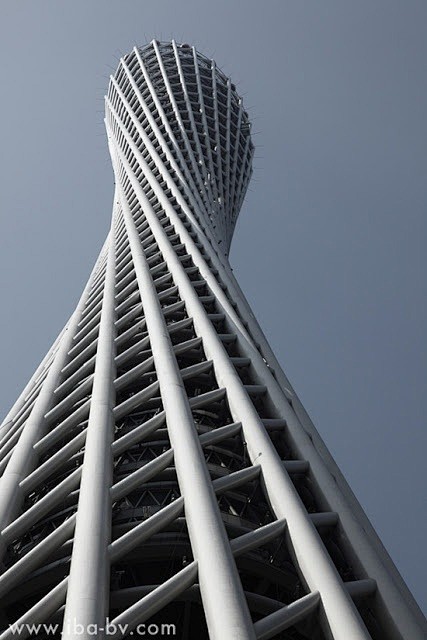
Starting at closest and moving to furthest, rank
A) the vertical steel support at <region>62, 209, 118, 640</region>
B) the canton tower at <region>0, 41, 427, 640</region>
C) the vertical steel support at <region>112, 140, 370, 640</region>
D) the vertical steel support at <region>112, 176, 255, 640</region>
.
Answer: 1. the vertical steel support at <region>112, 176, 255, 640</region>
2. the vertical steel support at <region>62, 209, 118, 640</region>
3. the vertical steel support at <region>112, 140, 370, 640</region>
4. the canton tower at <region>0, 41, 427, 640</region>

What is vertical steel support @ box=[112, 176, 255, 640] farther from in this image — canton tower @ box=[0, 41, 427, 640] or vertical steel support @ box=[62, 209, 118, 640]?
vertical steel support @ box=[62, 209, 118, 640]

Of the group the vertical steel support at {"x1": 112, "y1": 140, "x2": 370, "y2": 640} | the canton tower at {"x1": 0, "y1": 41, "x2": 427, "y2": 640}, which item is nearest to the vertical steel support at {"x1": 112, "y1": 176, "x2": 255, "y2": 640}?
the canton tower at {"x1": 0, "y1": 41, "x2": 427, "y2": 640}

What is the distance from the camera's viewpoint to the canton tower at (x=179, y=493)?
35.1 feet

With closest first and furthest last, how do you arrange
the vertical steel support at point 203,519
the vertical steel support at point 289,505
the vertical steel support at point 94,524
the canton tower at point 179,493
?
the vertical steel support at point 203,519, the vertical steel support at point 94,524, the vertical steel support at point 289,505, the canton tower at point 179,493

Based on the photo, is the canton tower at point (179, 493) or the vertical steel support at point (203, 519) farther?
the canton tower at point (179, 493)

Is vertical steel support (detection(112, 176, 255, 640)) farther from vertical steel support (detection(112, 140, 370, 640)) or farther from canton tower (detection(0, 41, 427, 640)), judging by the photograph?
vertical steel support (detection(112, 140, 370, 640))

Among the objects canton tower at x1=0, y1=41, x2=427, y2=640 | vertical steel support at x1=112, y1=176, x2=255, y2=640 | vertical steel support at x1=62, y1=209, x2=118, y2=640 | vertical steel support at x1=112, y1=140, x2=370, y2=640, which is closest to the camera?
vertical steel support at x1=112, y1=176, x2=255, y2=640

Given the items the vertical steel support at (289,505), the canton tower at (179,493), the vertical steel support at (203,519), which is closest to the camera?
the vertical steel support at (203,519)

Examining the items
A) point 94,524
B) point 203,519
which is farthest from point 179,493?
point 203,519

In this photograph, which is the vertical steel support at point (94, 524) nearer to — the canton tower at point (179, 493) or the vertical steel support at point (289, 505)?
the canton tower at point (179, 493)

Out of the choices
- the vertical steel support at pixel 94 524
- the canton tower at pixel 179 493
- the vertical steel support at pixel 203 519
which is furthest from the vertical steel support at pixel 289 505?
the vertical steel support at pixel 94 524

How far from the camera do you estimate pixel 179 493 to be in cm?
1748

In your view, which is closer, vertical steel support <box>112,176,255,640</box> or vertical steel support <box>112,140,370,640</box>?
vertical steel support <box>112,176,255,640</box>

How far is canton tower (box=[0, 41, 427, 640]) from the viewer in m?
10.7
